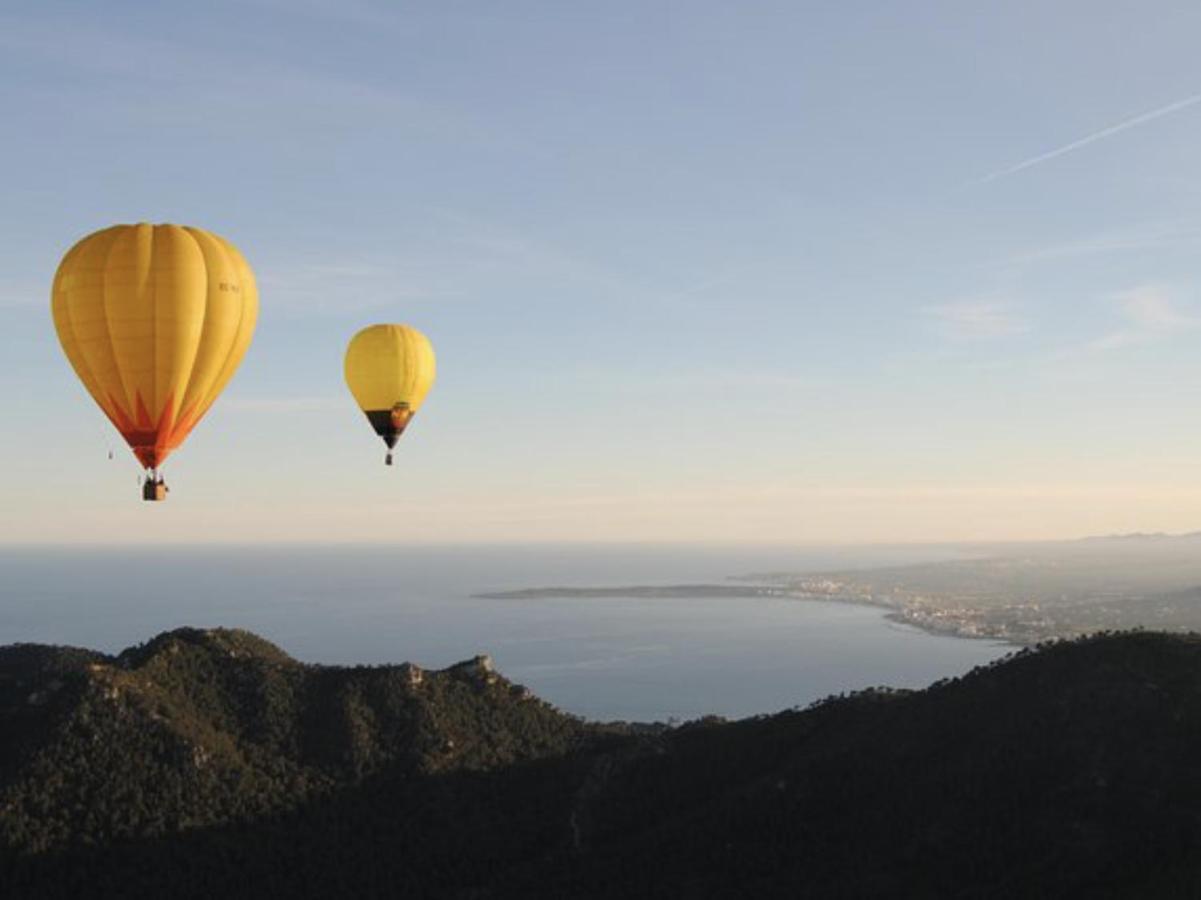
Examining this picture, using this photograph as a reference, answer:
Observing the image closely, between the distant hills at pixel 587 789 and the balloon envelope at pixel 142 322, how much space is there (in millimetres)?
32804

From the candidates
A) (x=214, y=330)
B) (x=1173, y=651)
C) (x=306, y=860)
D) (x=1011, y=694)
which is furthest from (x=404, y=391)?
(x=1173, y=651)

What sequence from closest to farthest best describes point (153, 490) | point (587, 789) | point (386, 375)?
point (153, 490)
point (386, 375)
point (587, 789)

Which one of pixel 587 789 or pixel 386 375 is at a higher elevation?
pixel 386 375

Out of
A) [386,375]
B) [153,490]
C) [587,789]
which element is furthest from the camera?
[587,789]

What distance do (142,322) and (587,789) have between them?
52.5 metres

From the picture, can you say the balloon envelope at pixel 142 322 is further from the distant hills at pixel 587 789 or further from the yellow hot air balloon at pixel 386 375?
the distant hills at pixel 587 789

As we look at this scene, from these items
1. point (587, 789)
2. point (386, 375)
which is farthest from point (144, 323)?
point (587, 789)

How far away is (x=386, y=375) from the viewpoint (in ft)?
261

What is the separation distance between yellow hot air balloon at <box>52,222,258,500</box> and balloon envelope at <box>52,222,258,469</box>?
2.1 inches

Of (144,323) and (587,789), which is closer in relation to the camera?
(144,323)

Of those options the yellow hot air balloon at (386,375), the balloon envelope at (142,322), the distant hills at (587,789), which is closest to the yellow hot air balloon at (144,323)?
the balloon envelope at (142,322)

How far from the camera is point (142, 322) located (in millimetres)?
60250

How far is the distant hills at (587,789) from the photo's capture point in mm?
68875

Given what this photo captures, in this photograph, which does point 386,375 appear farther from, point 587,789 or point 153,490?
point 587,789
